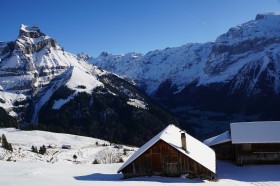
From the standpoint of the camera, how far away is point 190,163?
46.9 m

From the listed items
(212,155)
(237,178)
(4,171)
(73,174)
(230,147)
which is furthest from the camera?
(230,147)

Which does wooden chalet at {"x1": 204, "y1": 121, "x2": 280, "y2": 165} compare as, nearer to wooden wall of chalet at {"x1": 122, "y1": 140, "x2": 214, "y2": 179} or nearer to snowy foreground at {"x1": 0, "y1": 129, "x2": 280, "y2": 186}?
snowy foreground at {"x1": 0, "y1": 129, "x2": 280, "y2": 186}

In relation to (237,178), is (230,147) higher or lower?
higher

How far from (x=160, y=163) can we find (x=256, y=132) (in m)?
19.1

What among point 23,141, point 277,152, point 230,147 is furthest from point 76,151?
point 277,152

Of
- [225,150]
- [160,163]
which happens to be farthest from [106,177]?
[225,150]

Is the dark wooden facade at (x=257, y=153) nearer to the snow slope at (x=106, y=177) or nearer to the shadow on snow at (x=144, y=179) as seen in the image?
the snow slope at (x=106, y=177)

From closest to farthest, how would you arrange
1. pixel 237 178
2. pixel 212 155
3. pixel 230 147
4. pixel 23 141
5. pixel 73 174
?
pixel 73 174, pixel 237 178, pixel 212 155, pixel 230 147, pixel 23 141

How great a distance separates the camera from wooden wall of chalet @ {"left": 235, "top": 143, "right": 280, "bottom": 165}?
5759 cm

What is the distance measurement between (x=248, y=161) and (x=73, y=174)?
25.5m

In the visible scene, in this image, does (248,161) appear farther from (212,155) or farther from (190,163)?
(190,163)

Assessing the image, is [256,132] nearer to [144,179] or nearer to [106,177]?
[144,179]

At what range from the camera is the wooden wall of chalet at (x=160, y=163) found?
47.1 meters

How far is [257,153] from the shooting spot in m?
58.2
